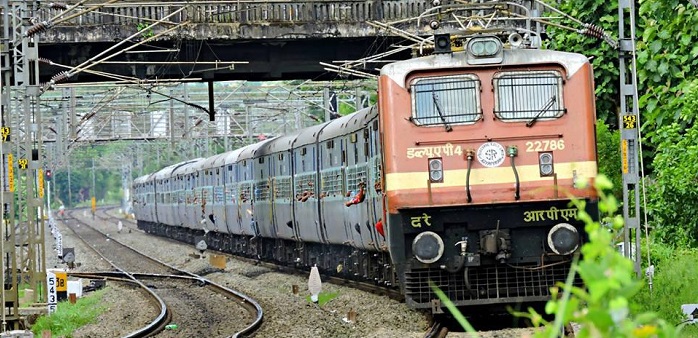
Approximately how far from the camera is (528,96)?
11742 mm

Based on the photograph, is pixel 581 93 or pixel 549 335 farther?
pixel 581 93

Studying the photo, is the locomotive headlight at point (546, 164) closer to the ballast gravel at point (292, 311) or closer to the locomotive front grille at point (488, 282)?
the locomotive front grille at point (488, 282)

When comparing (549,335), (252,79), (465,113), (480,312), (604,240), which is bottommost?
(480,312)

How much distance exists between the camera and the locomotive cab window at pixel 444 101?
11688 mm

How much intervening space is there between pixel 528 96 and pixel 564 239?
4.57ft

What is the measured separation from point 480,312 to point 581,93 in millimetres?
2280

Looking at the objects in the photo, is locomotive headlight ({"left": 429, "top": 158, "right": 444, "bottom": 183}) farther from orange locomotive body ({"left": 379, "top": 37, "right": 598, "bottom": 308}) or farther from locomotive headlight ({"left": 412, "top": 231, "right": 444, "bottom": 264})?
locomotive headlight ({"left": 412, "top": 231, "right": 444, "bottom": 264})

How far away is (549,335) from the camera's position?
3732mm

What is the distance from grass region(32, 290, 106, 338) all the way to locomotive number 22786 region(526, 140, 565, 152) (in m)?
7.14

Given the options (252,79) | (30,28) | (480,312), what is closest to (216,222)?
(252,79)

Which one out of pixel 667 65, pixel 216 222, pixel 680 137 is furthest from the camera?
pixel 216 222

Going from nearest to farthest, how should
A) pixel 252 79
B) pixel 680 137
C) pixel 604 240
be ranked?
1. pixel 604 240
2. pixel 680 137
3. pixel 252 79

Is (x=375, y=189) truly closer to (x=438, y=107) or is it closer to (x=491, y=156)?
(x=438, y=107)

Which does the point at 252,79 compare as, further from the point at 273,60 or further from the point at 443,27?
the point at 443,27
